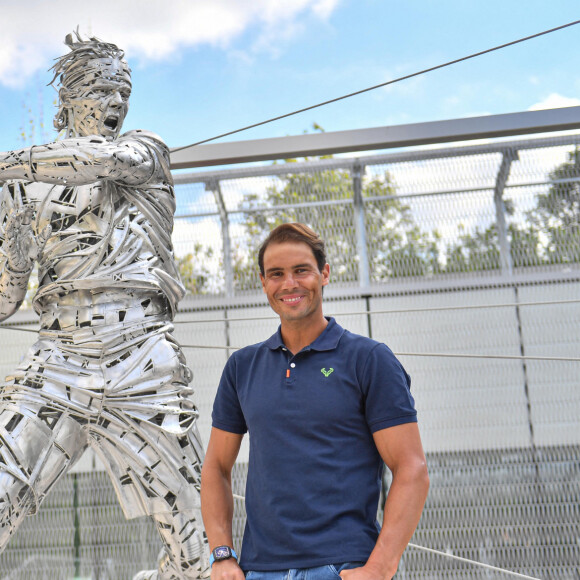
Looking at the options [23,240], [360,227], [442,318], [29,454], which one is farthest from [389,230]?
[29,454]

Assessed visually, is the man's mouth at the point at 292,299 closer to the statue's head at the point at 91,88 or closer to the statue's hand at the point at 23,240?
the statue's hand at the point at 23,240

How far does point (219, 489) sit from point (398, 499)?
1.46 ft

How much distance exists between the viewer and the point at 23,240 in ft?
9.49

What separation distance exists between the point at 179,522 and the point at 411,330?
6.25 ft

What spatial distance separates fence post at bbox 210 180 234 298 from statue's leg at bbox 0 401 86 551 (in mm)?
1774

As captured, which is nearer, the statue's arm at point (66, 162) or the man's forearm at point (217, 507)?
the man's forearm at point (217, 507)

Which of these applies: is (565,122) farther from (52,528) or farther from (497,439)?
(52,528)

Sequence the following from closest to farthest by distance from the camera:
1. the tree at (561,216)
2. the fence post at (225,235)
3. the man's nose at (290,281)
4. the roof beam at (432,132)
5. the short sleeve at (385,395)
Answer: the short sleeve at (385,395) → the man's nose at (290,281) → the roof beam at (432,132) → the tree at (561,216) → the fence post at (225,235)

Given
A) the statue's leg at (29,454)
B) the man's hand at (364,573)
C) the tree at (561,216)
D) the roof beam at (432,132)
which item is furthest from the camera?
the tree at (561,216)

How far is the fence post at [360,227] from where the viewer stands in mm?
4379

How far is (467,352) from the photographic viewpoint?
4.30 meters

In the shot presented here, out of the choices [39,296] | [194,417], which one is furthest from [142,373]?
[39,296]

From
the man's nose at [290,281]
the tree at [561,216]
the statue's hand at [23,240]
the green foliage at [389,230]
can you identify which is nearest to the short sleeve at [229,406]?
the man's nose at [290,281]

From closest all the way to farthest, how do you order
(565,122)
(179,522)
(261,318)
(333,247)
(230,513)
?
(230,513)
(179,522)
(565,122)
(261,318)
(333,247)
